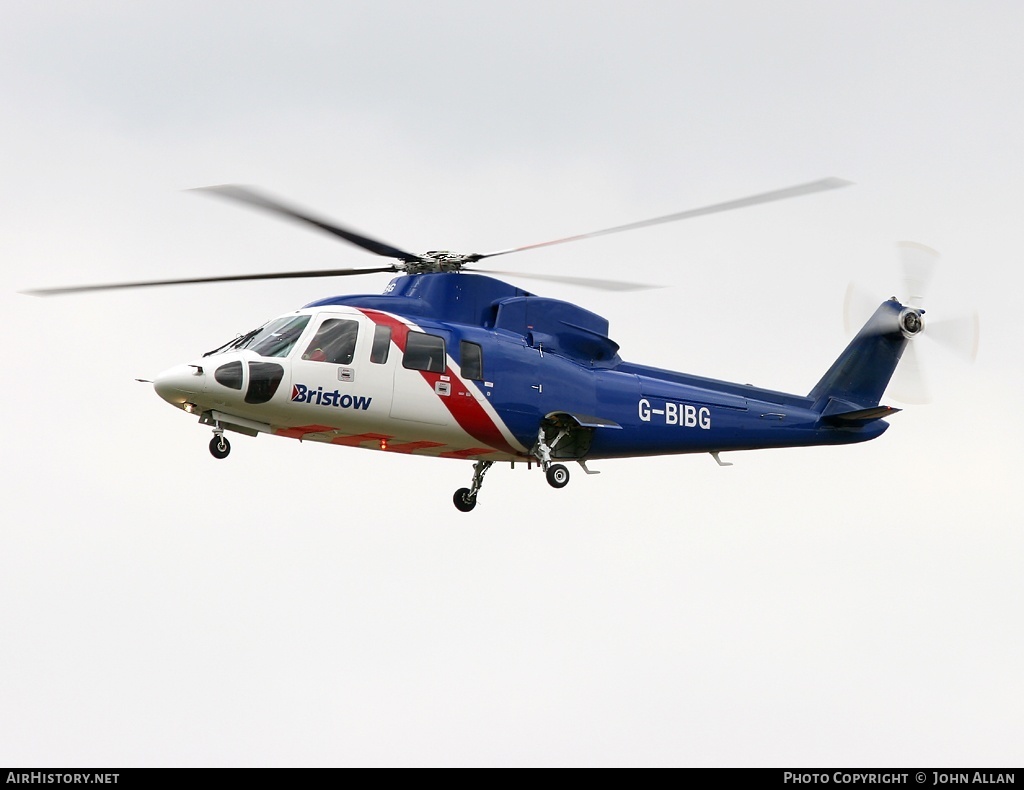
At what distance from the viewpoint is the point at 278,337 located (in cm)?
2462

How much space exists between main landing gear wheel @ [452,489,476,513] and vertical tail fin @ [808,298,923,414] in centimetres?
763

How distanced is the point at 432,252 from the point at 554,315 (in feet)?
8.46

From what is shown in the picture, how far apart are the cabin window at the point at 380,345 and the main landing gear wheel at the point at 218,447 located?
2.88 meters

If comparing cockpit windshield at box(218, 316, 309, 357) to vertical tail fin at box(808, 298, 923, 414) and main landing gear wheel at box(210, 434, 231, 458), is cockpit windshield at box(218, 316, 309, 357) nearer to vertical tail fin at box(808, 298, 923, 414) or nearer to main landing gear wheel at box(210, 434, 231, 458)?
main landing gear wheel at box(210, 434, 231, 458)

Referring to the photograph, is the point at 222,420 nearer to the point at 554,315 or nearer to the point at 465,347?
the point at 465,347

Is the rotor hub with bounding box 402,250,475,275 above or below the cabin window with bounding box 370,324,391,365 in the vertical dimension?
above

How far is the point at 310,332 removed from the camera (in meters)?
24.8

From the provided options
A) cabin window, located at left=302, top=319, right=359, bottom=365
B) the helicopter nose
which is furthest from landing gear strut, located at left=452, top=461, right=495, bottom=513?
the helicopter nose

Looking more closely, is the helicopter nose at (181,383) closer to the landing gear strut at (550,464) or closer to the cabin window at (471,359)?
the cabin window at (471,359)

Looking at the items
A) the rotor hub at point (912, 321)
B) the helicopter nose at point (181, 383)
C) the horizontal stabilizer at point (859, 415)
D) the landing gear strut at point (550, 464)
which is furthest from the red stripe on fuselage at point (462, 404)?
the rotor hub at point (912, 321)

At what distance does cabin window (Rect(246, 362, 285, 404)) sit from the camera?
24.0 meters

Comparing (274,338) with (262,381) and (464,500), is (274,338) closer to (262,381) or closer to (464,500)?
(262,381)

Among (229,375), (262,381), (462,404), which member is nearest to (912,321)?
(462,404)
